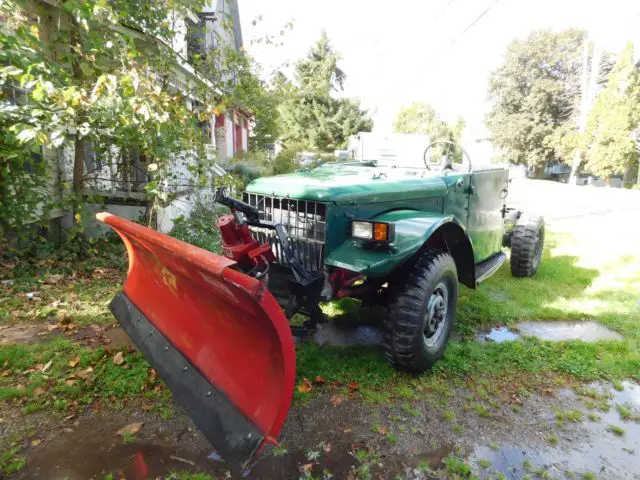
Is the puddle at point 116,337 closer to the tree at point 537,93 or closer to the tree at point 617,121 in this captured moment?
the tree at point 617,121

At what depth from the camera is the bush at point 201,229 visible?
22.8ft

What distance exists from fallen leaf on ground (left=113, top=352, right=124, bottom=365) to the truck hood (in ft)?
5.45

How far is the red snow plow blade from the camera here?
6.31ft

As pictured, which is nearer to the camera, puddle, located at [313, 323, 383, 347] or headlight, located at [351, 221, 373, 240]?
headlight, located at [351, 221, 373, 240]

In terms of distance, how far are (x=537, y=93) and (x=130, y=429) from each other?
3525 centimetres

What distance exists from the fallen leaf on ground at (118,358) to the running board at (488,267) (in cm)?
314

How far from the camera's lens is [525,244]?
5.32m

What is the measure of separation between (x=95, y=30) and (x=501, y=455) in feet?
18.0

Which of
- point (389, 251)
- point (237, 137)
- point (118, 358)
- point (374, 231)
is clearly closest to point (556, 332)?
A: point (389, 251)

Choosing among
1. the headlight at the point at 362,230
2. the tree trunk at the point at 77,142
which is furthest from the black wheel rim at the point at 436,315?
the tree trunk at the point at 77,142

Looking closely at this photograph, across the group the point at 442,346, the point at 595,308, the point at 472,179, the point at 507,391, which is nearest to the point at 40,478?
the point at 442,346

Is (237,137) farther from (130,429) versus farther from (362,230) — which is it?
(130,429)

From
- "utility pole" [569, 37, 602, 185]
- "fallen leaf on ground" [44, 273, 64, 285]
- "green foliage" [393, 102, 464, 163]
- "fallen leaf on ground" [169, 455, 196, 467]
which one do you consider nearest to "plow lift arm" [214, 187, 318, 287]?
"fallen leaf on ground" [169, 455, 196, 467]

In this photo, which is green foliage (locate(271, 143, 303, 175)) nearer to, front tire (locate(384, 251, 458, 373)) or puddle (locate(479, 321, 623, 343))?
puddle (locate(479, 321, 623, 343))
